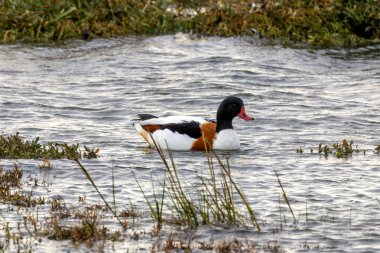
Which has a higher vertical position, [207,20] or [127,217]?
[207,20]

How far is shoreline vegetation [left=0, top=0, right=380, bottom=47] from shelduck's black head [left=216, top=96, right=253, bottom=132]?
5.48 meters

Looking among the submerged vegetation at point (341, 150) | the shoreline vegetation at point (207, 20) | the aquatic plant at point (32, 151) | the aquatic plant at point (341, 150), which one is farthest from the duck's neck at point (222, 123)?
the shoreline vegetation at point (207, 20)

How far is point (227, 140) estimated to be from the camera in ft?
44.2

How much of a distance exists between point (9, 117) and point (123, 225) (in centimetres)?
642

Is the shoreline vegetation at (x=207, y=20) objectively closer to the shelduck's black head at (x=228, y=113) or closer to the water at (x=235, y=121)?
the water at (x=235, y=121)

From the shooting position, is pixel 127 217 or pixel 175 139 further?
pixel 175 139

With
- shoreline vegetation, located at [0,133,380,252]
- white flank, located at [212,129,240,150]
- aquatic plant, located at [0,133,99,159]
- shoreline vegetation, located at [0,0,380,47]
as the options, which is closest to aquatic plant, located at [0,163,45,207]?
shoreline vegetation, located at [0,133,380,252]

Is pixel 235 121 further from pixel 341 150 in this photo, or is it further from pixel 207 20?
pixel 207 20

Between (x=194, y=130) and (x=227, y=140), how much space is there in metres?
0.49

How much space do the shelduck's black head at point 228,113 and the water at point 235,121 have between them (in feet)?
→ 1.39

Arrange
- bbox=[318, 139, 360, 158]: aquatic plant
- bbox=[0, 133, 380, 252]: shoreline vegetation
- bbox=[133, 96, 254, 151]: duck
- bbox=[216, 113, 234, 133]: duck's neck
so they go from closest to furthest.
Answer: bbox=[0, 133, 380, 252]: shoreline vegetation → bbox=[318, 139, 360, 158]: aquatic plant → bbox=[133, 96, 254, 151]: duck → bbox=[216, 113, 234, 133]: duck's neck

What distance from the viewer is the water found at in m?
9.41

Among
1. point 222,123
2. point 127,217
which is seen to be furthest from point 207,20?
point 127,217

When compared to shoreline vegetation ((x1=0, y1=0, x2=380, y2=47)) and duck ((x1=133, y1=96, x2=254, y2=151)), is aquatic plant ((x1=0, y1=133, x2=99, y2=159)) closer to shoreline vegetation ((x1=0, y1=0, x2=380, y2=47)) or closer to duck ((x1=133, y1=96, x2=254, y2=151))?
duck ((x1=133, y1=96, x2=254, y2=151))
